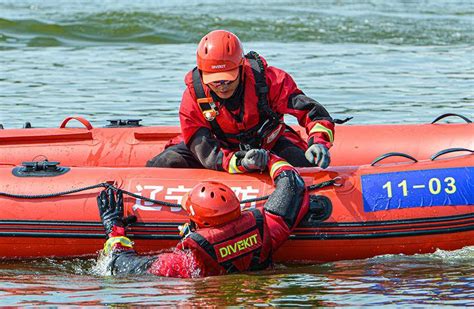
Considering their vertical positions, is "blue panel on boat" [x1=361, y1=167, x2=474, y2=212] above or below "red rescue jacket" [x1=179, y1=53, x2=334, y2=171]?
below

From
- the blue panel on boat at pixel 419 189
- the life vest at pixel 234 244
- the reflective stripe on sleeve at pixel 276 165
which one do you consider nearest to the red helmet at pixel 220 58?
the reflective stripe on sleeve at pixel 276 165

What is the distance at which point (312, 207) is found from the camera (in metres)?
6.97

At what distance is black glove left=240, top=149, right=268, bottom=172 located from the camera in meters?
6.97

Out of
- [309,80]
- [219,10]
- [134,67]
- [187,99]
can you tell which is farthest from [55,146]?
[219,10]

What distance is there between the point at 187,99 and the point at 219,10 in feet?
46.6

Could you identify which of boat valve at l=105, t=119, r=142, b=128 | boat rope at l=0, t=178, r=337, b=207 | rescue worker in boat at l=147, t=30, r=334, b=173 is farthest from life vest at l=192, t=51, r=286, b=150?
boat valve at l=105, t=119, r=142, b=128

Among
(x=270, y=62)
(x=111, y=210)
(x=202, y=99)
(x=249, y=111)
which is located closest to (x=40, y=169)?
(x=111, y=210)

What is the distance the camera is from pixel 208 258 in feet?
21.3

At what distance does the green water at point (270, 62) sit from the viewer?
6340 millimetres

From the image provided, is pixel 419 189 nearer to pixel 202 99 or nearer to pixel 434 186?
pixel 434 186

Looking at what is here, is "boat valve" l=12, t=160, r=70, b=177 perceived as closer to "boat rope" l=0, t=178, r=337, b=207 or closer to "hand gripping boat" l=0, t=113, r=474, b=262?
"hand gripping boat" l=0, t=113, r=474, b=262

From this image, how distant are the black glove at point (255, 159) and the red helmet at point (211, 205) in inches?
17.9

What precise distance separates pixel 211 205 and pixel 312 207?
2.68 feet

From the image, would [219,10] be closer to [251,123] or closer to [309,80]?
[309,80]
